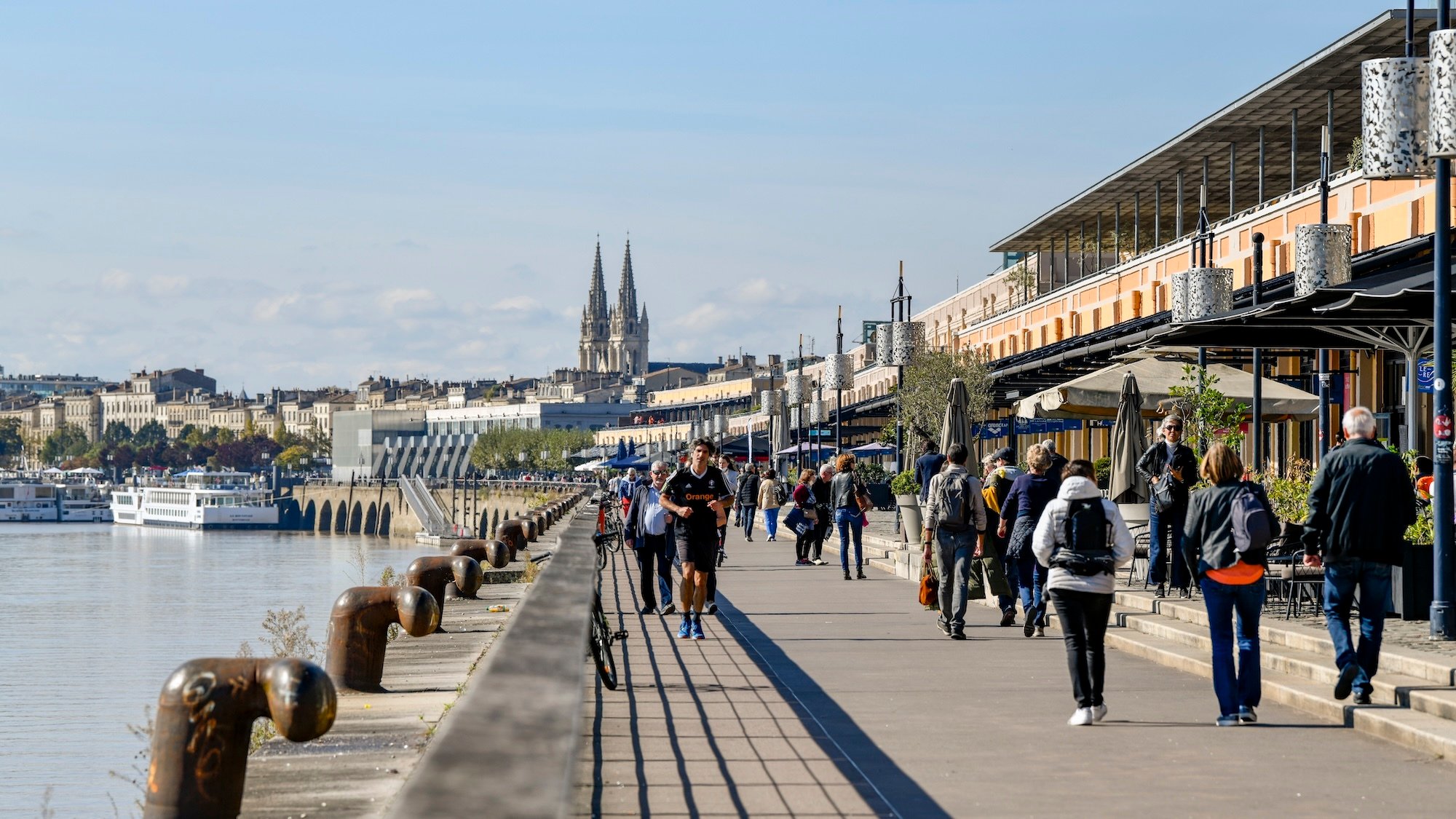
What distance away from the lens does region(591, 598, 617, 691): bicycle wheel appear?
10.6m

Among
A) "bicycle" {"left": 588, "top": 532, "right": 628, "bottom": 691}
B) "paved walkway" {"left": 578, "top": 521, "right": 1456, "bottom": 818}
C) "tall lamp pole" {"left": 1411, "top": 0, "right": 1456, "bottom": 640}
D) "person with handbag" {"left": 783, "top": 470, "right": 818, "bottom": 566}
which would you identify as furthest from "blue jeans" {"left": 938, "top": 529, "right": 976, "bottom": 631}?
"person with handbag" {"left": 783, "top": 470, "right": 818, "bottom": 566}

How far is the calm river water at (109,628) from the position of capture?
19.6 m

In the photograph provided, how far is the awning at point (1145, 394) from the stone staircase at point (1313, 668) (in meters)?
5.47

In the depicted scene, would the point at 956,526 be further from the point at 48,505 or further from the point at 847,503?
the point at 48,505

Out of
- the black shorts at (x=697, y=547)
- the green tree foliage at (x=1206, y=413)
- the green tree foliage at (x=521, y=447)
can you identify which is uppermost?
the green tree foliage at (x=521, y=447)

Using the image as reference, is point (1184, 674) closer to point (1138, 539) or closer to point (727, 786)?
point (727, 786)

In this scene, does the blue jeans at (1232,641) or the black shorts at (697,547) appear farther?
the black shorts at (697,547)

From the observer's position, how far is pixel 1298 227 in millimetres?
19406

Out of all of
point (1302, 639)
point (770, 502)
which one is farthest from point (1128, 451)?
point (770, 502)

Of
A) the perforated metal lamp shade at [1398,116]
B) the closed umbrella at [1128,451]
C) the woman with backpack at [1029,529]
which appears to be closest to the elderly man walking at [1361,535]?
the woman with backpack at [1029,529]

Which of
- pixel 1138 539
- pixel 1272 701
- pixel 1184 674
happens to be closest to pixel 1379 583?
pixel 1272 701

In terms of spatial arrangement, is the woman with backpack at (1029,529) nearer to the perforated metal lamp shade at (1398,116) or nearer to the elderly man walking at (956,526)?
the elderly man walking at (956,526)

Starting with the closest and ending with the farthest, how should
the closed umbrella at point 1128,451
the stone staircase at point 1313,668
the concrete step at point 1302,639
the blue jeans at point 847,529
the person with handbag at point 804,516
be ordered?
the stone staircase at point 1313,668, the concrete step at point 1302,639, the closed umbrella at point 1128,451, the blue jeans at point 847,529, the person with handbag at point 804,516

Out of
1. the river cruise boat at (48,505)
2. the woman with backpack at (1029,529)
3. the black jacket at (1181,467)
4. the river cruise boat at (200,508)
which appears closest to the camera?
the woman with backpack at (1029,529)
